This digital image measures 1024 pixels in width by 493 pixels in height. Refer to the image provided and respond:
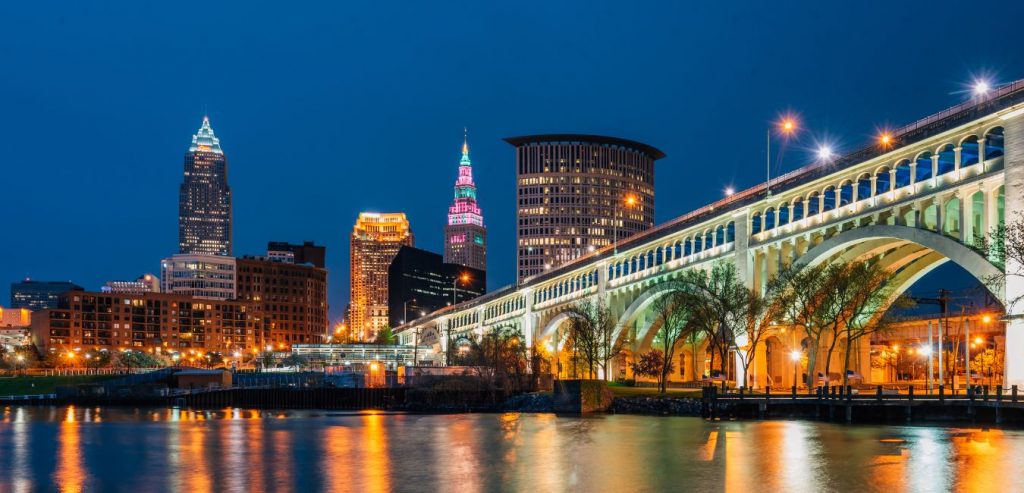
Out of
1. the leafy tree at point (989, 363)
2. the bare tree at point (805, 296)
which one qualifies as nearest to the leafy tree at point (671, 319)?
the bare tree at point (805, 296)

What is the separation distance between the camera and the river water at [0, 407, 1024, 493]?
3275 cm

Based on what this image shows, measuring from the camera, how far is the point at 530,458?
41312mm

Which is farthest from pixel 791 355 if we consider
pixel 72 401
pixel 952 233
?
pixel 72 401

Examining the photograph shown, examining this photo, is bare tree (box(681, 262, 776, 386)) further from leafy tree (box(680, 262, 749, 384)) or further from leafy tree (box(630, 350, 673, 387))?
leafy tree (box(630, 350, 673, 387))

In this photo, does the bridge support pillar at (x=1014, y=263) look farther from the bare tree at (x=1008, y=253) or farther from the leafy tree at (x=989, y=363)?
the leafy tree at (x=989, y=363)

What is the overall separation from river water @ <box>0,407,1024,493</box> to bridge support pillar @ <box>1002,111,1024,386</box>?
5687 millimetres

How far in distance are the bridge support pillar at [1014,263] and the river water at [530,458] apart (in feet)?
18.7

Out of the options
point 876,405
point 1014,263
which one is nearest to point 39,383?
point 876,405

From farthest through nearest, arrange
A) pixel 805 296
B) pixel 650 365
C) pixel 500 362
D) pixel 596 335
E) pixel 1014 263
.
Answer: pixel 596 335 → pixel 500 362 → pixel 650 365 → pixel 805 296 → pixel 1014 263

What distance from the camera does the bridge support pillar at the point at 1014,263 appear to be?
55375 millimetres

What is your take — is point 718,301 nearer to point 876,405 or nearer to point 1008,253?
point 876,405

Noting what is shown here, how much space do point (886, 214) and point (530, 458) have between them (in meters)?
38.7

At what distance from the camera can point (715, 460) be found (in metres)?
39.1

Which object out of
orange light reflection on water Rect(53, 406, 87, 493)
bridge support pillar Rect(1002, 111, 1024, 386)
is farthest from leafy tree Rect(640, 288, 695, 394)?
orange light reflection on water Rect(53, 406, 87, 493)
